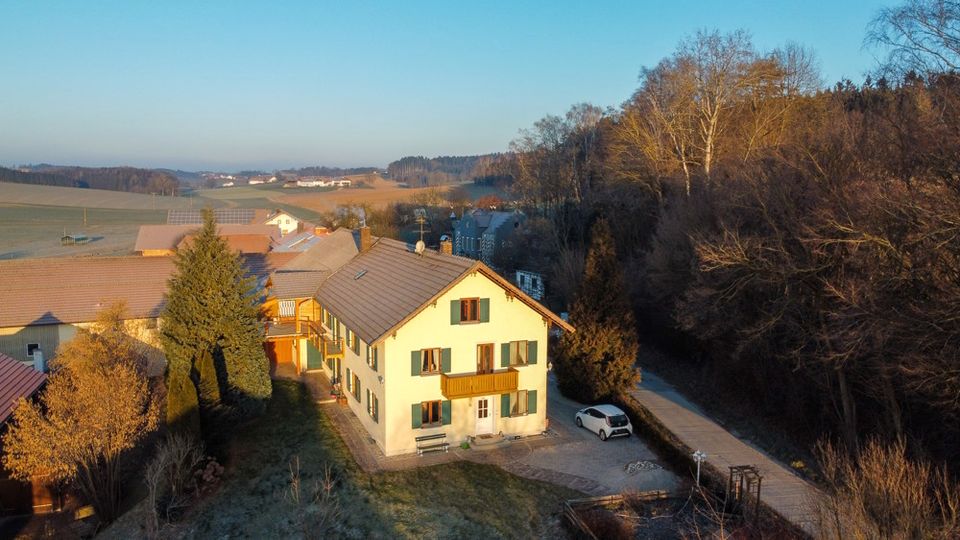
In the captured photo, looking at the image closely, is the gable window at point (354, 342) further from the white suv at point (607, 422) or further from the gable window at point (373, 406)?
the white suv at point (607, 422)

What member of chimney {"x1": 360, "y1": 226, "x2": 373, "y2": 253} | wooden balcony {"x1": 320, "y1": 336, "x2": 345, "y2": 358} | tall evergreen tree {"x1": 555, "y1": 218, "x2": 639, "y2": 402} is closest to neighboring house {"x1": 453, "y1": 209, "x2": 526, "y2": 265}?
chimney {"x1": 360, "y1": 226, "x2": 373, "y2": 253}

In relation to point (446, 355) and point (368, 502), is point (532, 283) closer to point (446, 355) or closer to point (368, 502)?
Result: point (446, 355)

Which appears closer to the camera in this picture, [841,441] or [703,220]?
[841,441]

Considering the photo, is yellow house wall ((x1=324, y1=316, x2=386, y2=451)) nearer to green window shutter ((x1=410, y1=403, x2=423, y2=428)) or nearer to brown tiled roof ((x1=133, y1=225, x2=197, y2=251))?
green window shutter ((x1=410, y1=403, x2=423, y2=428))

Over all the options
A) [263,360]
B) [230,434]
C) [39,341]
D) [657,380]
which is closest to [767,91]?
[657,380]

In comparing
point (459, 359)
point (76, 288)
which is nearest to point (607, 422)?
point (459, 359)

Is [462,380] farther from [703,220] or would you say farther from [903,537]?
[903,537]
